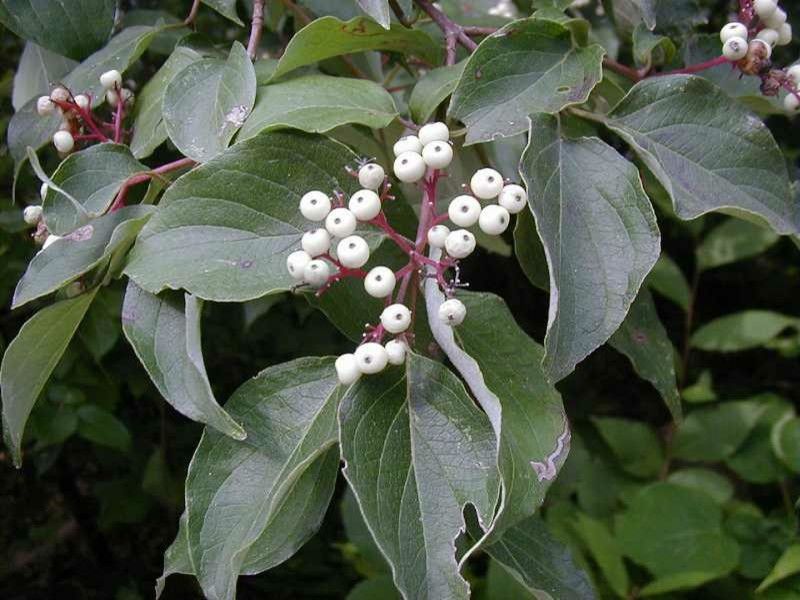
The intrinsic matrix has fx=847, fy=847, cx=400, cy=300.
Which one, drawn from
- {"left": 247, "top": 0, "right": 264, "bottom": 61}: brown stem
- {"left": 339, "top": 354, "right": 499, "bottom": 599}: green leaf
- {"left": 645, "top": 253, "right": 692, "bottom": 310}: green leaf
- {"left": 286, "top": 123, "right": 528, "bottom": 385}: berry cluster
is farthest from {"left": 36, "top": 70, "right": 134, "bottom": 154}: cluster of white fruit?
{"left": 645, "top": 253, "right": 692, "bottom": 310}: green leaf

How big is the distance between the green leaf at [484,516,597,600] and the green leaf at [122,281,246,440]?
0.22 metres

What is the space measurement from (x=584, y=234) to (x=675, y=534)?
0.90 m

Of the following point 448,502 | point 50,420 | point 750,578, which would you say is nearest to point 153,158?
point 50,420

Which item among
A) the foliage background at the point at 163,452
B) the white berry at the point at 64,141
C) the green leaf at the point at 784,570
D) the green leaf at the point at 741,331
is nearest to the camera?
the white berry at the point at 64,141

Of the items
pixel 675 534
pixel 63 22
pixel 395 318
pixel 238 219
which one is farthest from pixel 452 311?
pixel 675 534

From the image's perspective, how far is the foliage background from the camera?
1.21 metres

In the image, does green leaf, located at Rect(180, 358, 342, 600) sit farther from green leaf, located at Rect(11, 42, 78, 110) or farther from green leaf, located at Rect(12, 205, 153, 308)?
green leaf, located at Rect(11, 42, 78, 110)

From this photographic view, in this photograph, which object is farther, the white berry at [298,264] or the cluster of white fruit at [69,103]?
the cluster of white fruit at [69,103]

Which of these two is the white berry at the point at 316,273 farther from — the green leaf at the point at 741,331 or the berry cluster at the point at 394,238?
the green leaf at the point at 741,331

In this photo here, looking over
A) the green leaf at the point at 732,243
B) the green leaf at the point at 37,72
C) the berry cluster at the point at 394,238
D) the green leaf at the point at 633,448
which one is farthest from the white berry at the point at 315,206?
the green leaf at the point at 732,243

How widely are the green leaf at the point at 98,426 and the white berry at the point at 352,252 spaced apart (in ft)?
2.69

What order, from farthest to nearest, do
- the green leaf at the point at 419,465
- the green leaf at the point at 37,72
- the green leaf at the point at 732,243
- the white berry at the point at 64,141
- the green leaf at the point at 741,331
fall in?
1. the green leaf at the point at 732,243
2. the green leaf at the point at 741,331
3. the green leaf at the point at 37,72
4. the white berry at the point at 64,141
5. the green leaf at the point at 419,465

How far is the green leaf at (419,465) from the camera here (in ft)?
1.58

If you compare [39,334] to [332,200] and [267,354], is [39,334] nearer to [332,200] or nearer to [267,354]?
[332,200]
